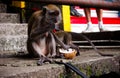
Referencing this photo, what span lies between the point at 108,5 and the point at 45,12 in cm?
317

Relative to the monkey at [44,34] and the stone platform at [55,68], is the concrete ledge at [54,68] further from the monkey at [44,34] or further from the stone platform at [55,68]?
the monkey at [44,34]

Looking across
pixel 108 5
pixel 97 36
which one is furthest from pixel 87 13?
pixel 108 5

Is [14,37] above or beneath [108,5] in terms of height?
beneath

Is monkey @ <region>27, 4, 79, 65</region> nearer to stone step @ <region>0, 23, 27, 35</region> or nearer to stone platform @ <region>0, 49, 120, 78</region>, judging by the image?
stone platform @ <region>0, 49, 120, 78</region>

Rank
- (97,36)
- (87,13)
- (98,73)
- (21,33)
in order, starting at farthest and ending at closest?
1. (87,13)
2. (97,36)
3. (21,33)
4. (98,73)

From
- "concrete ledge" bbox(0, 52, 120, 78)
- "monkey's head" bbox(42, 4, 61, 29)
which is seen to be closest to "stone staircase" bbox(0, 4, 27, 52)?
Result: "monkey's head" bbox(42, 4, 61, 29)

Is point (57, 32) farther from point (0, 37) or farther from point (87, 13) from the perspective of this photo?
point (87, 13)

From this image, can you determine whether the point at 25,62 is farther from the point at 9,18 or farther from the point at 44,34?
the point at 9,18

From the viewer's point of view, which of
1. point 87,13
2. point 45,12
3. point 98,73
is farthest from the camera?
point 87,13

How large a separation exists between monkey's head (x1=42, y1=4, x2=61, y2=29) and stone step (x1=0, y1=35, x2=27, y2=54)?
150 centimetres

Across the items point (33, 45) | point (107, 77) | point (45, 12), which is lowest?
point (107, 77)

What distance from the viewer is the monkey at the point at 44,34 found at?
16.0ft

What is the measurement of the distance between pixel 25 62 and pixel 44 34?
2.99 feet

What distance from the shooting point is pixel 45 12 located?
4969 mm
